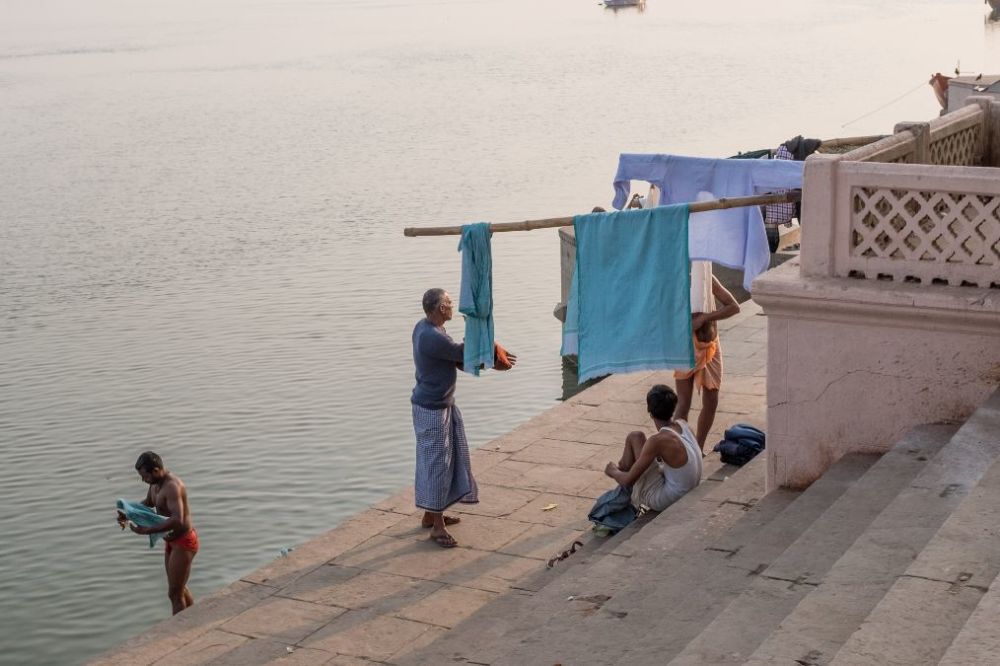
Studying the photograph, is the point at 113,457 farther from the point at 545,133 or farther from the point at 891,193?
the point at 545,133

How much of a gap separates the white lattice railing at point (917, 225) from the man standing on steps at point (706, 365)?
77.2 inches

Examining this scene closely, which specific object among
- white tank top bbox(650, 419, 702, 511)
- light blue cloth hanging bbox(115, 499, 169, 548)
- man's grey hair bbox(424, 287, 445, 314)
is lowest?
light blue cloth hanging bbox(115, 499, 169, 548)

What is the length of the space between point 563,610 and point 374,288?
1297 cm

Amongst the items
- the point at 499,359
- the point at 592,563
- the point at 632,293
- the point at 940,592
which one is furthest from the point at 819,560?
the point at 499,359

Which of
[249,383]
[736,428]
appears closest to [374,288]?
[249,383]

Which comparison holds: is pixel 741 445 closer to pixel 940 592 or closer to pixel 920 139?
pixel 920 139

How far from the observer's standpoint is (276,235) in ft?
74.4

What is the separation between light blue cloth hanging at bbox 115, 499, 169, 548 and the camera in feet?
25.1

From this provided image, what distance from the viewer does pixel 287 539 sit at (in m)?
10.3

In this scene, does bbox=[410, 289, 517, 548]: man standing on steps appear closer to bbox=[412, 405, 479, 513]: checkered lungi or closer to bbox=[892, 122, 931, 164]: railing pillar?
bbox=[412, 405, 479, 513]: checkered lungi

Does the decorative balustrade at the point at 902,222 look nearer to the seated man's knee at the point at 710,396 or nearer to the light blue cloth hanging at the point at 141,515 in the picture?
the seated man's knee at the point at 710,396

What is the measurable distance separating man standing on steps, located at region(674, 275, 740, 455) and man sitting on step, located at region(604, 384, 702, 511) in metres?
1.04

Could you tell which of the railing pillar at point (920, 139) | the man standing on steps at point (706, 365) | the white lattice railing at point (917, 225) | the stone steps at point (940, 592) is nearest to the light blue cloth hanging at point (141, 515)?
the man standing on steps at point (706, 365)

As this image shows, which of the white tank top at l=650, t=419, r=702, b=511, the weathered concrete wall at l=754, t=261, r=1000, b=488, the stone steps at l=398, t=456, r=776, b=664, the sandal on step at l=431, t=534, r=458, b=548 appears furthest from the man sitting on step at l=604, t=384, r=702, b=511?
the sandal on step at l=431, t=534, r=458, b=548
